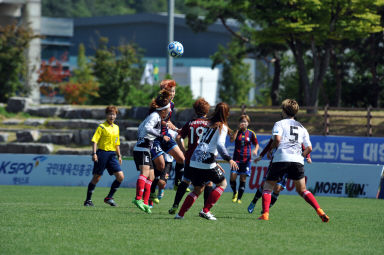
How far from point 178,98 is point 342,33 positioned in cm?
980

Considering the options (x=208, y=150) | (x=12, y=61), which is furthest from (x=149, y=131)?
(x=12, y=61)

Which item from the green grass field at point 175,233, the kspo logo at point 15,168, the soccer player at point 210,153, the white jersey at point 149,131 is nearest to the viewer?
the green grass field at point 175,233

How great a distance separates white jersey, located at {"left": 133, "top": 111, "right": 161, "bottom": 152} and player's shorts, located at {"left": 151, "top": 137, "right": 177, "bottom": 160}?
1.62 feet

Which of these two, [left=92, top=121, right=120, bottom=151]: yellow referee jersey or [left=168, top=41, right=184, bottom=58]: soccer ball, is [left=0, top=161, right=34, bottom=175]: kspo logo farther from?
[left=168, top=41, right=184, bottom=58]: soccer ball


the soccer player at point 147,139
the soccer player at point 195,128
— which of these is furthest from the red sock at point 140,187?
the soccer player at point 195,128

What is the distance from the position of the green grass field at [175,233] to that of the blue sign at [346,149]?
47.1 feet

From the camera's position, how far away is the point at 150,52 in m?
88.1

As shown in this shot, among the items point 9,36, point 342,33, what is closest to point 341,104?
point 342,33

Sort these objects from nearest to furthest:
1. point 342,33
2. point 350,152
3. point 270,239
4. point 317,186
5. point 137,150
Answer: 1. point 270,239
2. point 137,150
3. point 317,186
4. point 350,152
5. point 342,33

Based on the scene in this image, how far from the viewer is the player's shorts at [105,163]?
41.3 ft

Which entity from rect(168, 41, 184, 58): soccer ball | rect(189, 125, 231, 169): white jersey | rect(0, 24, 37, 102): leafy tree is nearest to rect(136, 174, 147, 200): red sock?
rect(189, 125, 231, 169): white jersey

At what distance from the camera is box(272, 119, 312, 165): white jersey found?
998 cm

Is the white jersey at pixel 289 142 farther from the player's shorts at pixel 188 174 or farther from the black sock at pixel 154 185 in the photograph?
the black sock at pixel 154 185

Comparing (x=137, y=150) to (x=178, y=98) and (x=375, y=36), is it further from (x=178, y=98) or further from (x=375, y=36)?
(x=375, y=36)
